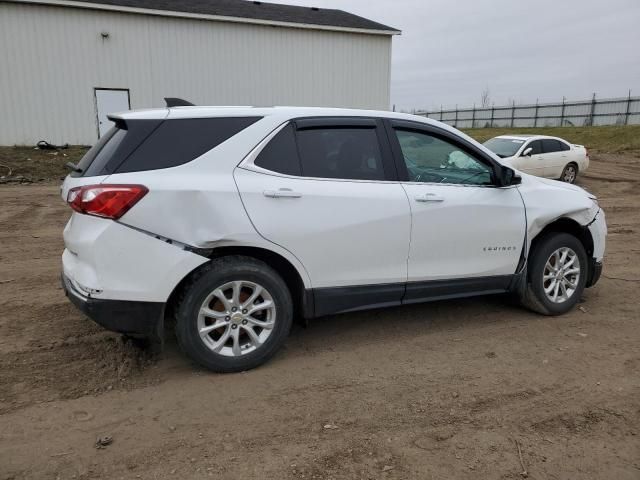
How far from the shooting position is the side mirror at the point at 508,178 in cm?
450

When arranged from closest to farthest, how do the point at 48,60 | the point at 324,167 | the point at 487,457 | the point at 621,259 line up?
1. the point at 487,457
2. the point at 324,167
3. the point at 621,259
4. the point at 48,60

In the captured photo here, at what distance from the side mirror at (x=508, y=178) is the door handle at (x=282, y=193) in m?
1.90

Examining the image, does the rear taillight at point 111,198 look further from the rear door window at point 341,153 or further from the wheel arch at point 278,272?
the rear door window at point 341,153

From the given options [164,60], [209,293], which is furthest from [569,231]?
[164,60]

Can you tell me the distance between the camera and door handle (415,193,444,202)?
4.11 m

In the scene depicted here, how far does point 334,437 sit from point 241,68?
19.3 m

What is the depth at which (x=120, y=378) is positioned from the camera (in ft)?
11.8

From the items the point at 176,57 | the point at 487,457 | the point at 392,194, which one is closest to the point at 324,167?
the point at 392,194

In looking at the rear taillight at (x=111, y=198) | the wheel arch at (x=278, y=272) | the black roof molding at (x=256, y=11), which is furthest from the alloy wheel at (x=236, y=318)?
the black roof molding at (x=256, y=11)

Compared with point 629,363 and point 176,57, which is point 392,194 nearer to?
point 629,363

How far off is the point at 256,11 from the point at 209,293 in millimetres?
20324

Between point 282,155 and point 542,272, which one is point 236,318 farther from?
point 542,272

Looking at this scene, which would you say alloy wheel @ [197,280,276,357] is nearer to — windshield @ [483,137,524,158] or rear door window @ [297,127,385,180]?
rear door window @ [297,127,385,180]

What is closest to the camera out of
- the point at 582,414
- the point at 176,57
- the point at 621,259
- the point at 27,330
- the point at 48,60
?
the point at 582,414
